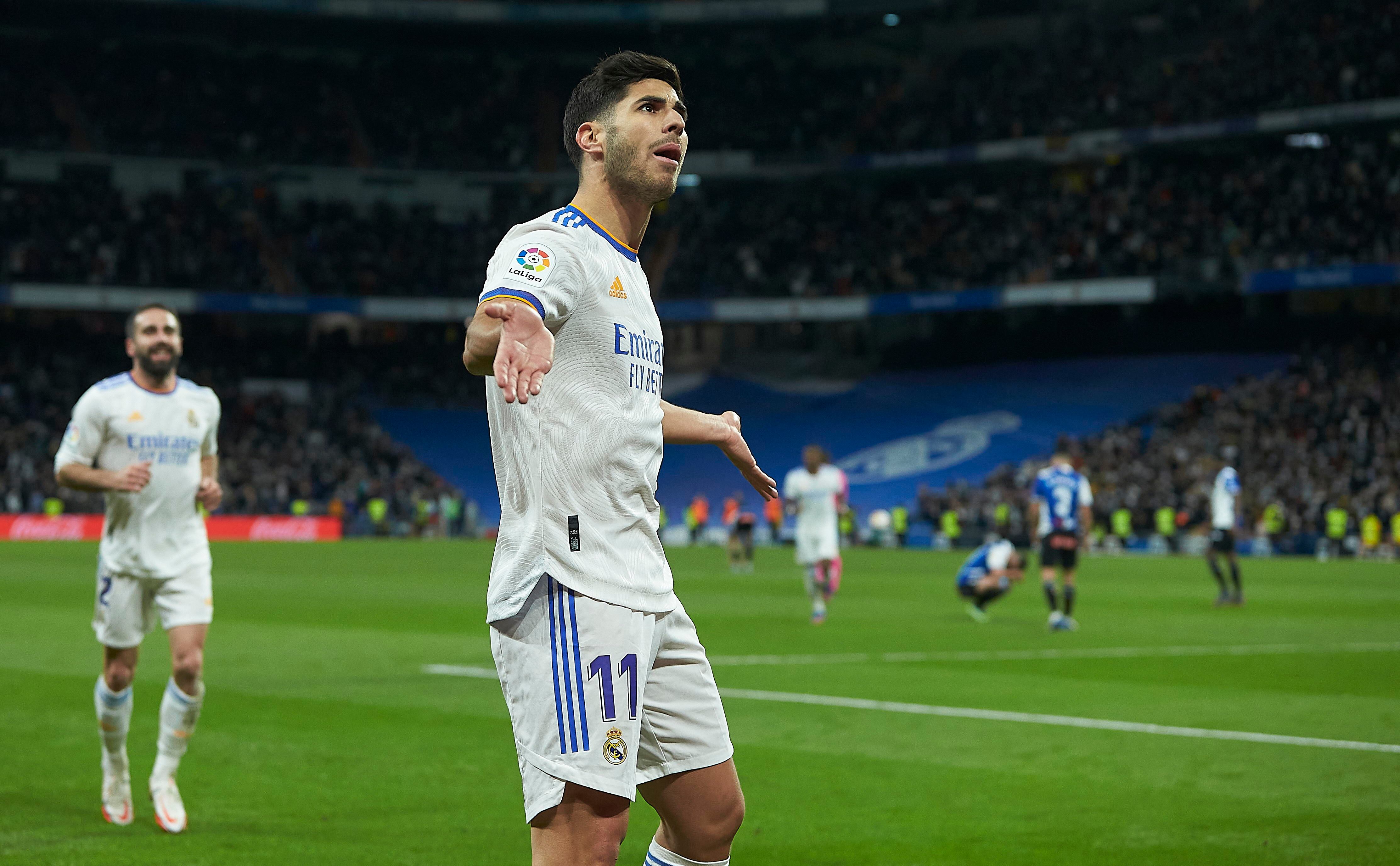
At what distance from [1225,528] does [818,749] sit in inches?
578

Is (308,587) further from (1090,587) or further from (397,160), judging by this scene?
(397,160)

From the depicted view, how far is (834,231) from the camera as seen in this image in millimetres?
58250

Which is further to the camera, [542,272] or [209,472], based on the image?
[209,472]

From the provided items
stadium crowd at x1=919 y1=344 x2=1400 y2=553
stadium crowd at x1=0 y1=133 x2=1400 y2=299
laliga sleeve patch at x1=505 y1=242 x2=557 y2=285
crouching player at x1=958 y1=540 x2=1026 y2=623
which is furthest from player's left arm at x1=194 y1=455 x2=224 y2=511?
stadium crowd at x1=0 y1=133 x2=1400 y2=299


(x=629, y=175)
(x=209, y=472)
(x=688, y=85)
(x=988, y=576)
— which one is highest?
(x=688, y=85)

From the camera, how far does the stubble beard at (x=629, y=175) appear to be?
3.87 m

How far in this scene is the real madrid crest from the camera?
3639 millimetres

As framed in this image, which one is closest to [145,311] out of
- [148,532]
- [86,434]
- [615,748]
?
[86,434]

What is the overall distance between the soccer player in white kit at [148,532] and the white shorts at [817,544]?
13.0 metres

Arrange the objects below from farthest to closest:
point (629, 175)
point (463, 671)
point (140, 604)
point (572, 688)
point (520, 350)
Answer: point (463, 671) < point (140, 604) < point (629, 175) < point (572, 688) < point (520, 350)

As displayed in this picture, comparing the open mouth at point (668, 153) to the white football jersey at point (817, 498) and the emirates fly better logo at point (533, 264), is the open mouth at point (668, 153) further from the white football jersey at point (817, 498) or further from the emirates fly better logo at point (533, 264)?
the white football jersey at point (817, 498)

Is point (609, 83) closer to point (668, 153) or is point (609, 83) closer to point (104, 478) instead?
point (668, 153)

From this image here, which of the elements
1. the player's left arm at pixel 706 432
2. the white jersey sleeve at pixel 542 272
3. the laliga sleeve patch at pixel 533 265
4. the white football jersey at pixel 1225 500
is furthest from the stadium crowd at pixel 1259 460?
the laliga sleeve patch at pixel 533 265

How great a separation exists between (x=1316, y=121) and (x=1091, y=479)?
1288 centimetres
